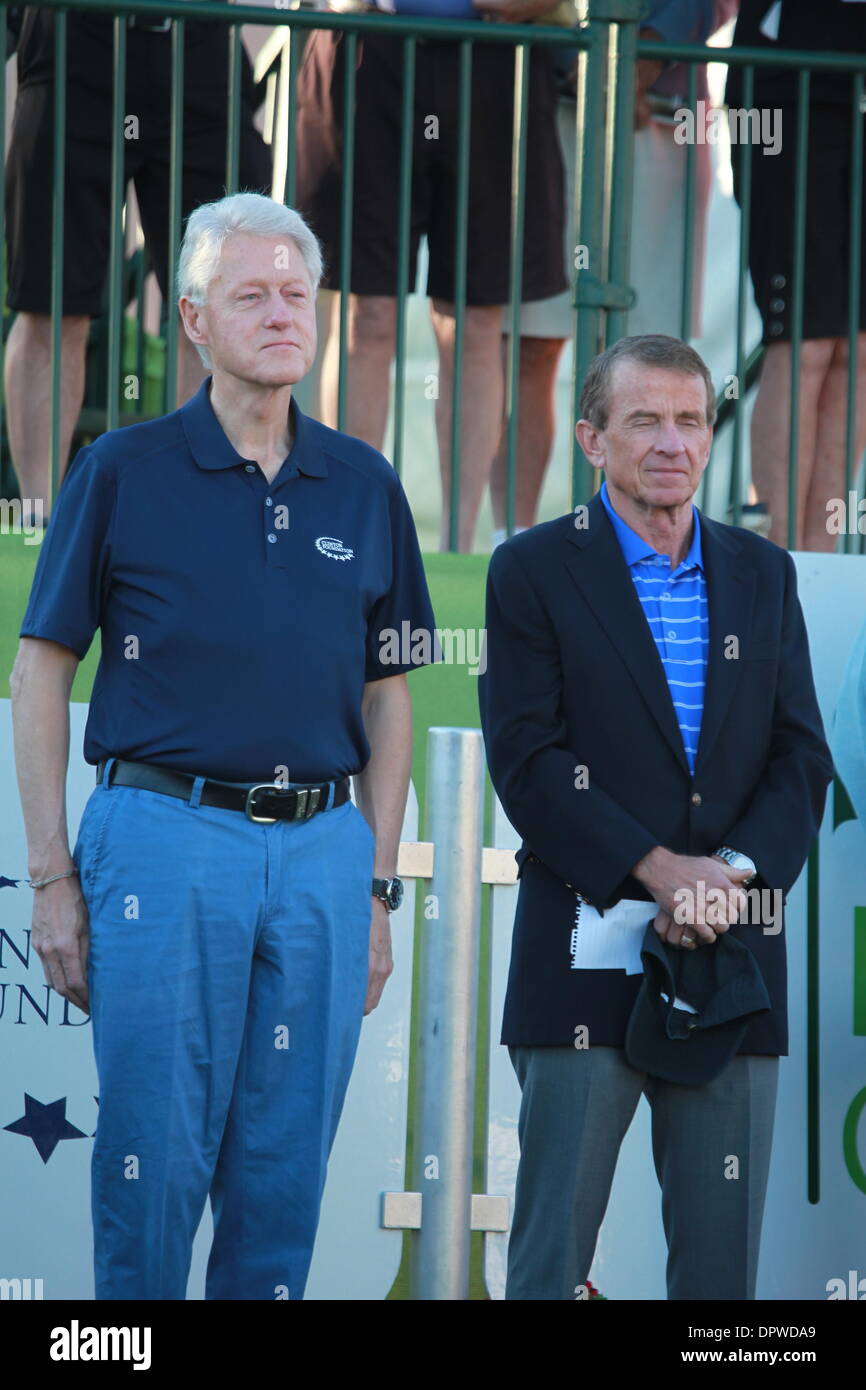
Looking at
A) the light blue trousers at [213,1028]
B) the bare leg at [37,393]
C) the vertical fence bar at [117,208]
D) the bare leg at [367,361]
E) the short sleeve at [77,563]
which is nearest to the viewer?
the light blue trousers at [213,1028]

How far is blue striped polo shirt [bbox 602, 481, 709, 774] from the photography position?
3736mm

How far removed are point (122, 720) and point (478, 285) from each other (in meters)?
2.62

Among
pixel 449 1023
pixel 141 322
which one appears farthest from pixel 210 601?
pixel 141 322

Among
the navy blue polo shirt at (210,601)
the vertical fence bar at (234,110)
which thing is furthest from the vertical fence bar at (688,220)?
the navy blue polo shirt at (210,601)

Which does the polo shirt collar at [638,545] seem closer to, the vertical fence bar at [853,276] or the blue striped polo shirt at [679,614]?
the blue striped polo shirt at [679,614]

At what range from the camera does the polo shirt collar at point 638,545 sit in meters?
3.85

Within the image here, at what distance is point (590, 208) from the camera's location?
5.14 metres

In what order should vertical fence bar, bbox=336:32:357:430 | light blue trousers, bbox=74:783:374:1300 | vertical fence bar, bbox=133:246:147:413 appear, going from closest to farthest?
light blue trousers, bbox=74:783:374:1300 → vertical fence bar, bbox=336:32:357:430 → vertical fence bar, bbox=133:246:147:413

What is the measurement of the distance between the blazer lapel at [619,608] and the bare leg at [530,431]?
2.08 m

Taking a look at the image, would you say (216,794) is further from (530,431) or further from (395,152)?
(530,431)

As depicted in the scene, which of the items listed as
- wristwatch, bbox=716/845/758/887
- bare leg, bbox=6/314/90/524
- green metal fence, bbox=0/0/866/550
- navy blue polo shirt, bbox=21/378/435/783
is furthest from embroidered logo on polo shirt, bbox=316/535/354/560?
bare leg, bbox=6/314/90/524

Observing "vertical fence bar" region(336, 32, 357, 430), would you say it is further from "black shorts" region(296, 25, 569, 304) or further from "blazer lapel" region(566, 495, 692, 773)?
"blazer lapel" region(566, 495, 692, 773)

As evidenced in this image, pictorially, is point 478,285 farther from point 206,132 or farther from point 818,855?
point 818,855

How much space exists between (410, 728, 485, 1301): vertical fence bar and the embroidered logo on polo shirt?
0.76 meters
